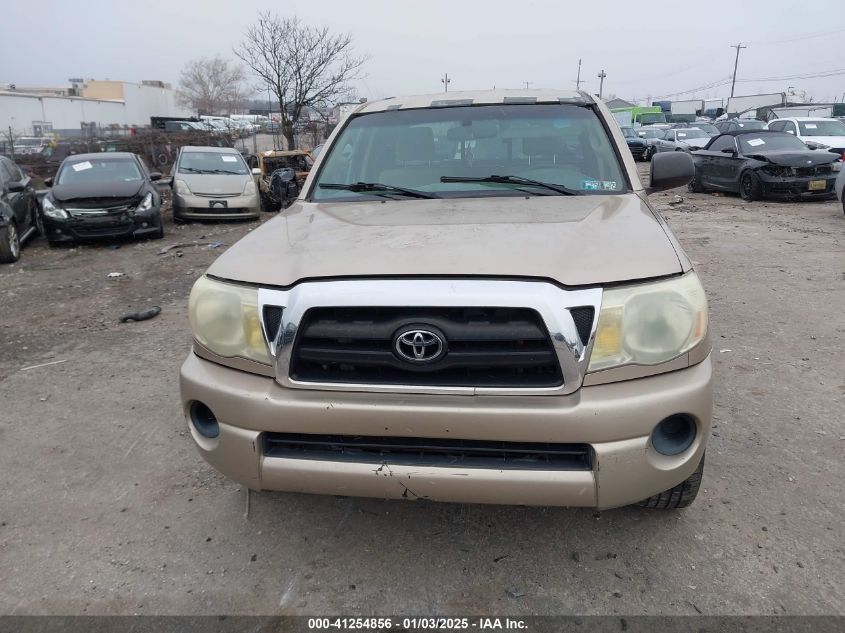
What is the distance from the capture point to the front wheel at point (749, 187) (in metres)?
13.1

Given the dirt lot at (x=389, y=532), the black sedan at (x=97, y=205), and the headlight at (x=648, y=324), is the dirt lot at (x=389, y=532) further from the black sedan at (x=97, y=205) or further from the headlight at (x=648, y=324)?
the black sedan at (x=97, y=205)

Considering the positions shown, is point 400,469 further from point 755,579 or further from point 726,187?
point 726,187

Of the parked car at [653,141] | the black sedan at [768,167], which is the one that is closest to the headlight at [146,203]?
the black sedan at [768,167]

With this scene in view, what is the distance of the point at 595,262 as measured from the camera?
2188 mm

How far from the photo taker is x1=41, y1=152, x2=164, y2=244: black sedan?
32.7ft

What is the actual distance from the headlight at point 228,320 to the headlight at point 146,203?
8966mm

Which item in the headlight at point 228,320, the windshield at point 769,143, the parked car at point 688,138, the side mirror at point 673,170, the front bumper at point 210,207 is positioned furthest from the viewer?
the parked car at point 688,138

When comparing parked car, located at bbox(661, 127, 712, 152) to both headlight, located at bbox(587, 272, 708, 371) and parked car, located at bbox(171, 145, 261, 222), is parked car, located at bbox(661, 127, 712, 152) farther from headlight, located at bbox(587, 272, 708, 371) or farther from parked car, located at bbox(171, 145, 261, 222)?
headlight, located at bbox(587, 272, 708, 371)

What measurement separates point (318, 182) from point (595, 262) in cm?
198

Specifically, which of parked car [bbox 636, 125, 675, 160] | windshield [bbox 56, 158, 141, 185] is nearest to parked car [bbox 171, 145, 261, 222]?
windshield [bbox 56, 158, 141, 185]

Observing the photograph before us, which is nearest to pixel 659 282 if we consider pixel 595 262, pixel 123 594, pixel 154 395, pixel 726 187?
pixel 595 262

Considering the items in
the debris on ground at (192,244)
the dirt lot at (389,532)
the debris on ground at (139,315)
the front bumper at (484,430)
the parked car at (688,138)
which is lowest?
the debris on ground at (192,244)

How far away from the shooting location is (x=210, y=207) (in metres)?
12.4

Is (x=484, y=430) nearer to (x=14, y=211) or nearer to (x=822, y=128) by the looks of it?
(x=14, y=211)
